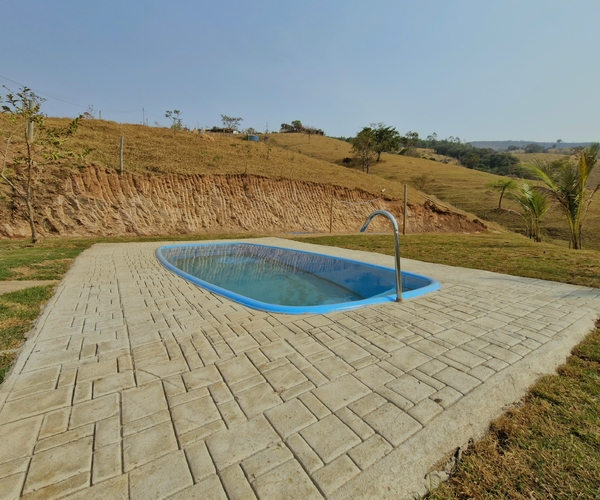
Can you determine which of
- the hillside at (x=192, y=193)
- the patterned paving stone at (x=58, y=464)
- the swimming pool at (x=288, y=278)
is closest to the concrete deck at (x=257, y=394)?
the patterned paving stone at (x=58, y=464)

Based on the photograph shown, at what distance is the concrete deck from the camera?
1381 mm

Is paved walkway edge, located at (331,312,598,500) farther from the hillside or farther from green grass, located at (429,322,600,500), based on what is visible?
the hillside

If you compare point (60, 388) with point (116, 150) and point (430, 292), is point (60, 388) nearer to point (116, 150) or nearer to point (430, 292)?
point (430, 292)

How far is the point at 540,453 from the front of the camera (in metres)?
1.51

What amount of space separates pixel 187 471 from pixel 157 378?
2.96 feet

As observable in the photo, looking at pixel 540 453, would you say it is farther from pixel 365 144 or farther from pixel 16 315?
pixel 365 144

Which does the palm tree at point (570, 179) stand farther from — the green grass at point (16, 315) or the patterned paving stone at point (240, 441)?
the green grass at point (16, 315)

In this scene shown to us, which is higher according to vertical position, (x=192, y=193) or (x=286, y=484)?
(x=192, y=193)

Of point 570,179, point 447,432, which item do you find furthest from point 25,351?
point 570,179

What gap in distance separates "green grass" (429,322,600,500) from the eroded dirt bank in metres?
15.0

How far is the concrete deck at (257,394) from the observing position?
4.53 feet

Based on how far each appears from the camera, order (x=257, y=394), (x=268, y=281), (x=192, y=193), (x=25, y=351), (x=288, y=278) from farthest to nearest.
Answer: (x=192, y=193)
(x=288, y=278)
(x=268, y=281)
(x=25, y=351)
(x=257, y=394)

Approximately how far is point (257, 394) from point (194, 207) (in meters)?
15.2

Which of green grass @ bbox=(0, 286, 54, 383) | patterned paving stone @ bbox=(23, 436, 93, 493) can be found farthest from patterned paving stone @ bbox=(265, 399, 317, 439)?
green grass @ bbox=(0, 286, 54, 383)
